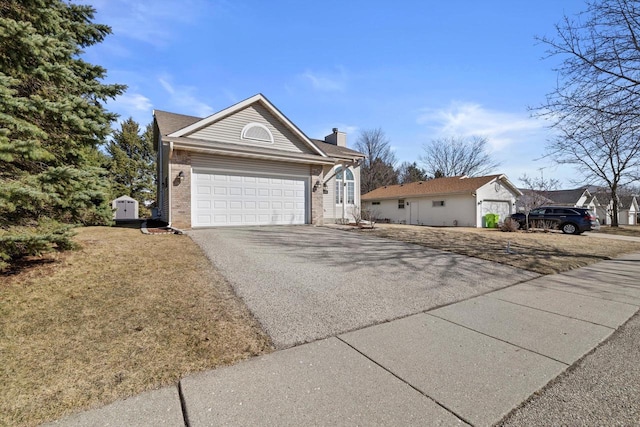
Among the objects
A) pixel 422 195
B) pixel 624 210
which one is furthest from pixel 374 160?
pixel 624 210

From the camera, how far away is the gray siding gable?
12.1 metres

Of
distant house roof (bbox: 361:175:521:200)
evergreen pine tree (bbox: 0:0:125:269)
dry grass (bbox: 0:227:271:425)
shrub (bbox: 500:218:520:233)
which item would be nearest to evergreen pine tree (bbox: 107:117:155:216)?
distant house roof (bbox: 361:175:521:200)

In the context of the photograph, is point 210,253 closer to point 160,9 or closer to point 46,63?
point 46,63

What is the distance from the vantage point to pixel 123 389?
2387mm

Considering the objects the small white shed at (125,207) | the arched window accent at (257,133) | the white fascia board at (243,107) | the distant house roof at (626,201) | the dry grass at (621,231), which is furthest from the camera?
the distant house roof at (626,201)

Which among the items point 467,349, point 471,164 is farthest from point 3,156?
point 471,164

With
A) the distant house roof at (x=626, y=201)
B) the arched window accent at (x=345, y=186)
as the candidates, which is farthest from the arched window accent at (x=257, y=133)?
the distant house roof at (x=626, y=201)

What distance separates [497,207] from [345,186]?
608 inches

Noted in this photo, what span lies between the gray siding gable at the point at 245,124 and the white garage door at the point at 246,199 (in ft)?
5.32

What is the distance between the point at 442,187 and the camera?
25688mm

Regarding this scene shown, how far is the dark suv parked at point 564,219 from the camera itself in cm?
1791

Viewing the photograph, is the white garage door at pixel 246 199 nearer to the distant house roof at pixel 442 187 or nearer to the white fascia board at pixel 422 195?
the white fascia board at pixel 422 195

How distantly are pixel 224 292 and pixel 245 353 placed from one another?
67.1 inches

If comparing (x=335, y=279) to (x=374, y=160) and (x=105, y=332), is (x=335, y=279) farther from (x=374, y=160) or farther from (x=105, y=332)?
(x=374, y=160)
